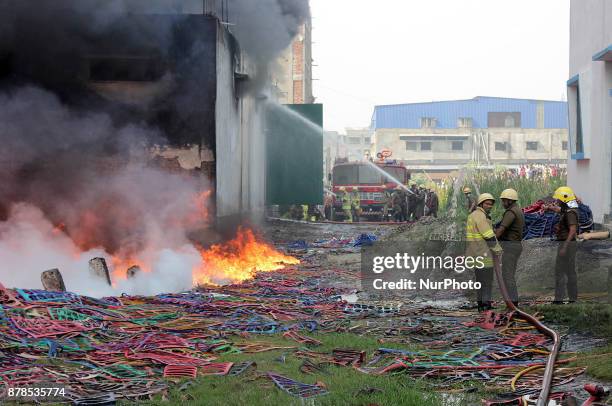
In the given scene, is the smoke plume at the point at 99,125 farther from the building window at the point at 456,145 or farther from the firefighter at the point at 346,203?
the building window at the point at 456,145

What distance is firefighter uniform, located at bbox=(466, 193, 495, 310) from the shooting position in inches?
336

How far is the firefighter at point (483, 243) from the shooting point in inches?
337

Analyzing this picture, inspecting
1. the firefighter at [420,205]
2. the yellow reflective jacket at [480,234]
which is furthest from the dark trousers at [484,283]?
the firefighter at [420,205]

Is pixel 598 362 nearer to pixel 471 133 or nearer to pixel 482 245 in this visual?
pixel 482 245

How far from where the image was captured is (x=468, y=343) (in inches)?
282

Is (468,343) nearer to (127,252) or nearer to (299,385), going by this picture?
(299,385)

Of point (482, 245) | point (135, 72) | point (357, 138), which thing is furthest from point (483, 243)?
point (357, 138)

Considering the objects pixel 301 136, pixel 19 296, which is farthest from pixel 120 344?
pixel 301 136

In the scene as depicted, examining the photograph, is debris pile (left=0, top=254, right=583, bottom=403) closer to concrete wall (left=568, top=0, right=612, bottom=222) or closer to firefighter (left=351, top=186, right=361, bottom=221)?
concrete wall (left=568, top=0, right=612, bottom=222)

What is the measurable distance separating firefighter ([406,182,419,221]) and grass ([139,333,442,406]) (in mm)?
20433

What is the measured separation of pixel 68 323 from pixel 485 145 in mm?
50538

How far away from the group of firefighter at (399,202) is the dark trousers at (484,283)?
16.1m

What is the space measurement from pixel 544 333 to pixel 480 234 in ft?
4.99

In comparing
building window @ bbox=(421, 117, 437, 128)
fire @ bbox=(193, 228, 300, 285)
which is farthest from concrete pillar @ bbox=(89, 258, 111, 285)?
building window @ bbox=(421, 117, 437, 128)
